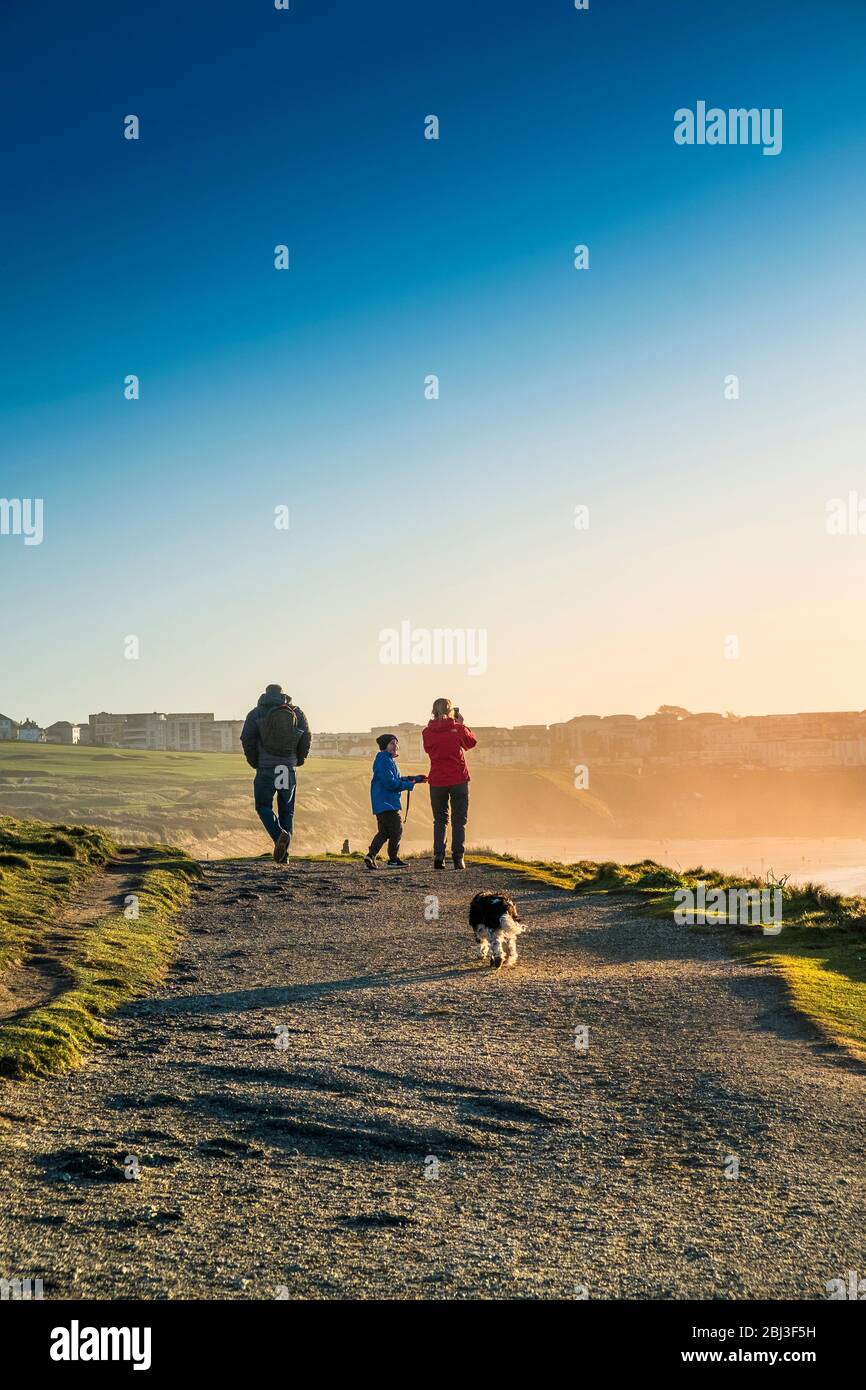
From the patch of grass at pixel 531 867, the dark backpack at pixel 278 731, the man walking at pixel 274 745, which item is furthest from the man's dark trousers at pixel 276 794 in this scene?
the patch of grass at pixel 531 867

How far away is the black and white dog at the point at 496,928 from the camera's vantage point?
1140cm

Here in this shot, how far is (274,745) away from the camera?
736 inches

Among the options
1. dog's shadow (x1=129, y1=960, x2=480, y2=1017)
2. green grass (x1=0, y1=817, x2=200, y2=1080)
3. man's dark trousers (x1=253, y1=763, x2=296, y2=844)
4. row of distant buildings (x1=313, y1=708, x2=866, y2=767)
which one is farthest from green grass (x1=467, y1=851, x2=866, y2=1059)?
row of distant buildings (x1=313, y1=708, x2=866, y2=767)

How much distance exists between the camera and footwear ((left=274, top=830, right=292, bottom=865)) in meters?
19.5

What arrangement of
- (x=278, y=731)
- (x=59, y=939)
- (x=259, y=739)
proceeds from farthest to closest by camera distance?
(x=259, y=739) < (x=278, y=731) < (x=59, y=939)

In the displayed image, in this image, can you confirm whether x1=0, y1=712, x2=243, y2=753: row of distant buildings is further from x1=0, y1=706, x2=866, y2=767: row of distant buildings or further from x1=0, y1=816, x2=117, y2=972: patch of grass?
x1=0, y1=816, x2=117, y2=972: patch of grass

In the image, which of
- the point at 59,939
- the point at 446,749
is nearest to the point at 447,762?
the point at 446,749

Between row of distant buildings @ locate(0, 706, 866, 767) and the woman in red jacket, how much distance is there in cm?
13391

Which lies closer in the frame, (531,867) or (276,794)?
(276,794)

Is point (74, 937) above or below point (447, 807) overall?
below

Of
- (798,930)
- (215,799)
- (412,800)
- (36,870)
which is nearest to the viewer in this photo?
(798,930)

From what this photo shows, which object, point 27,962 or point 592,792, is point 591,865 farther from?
point 592,792

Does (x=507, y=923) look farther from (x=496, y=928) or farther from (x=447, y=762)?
(x=447, y=762)

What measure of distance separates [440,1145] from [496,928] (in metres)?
5.45
